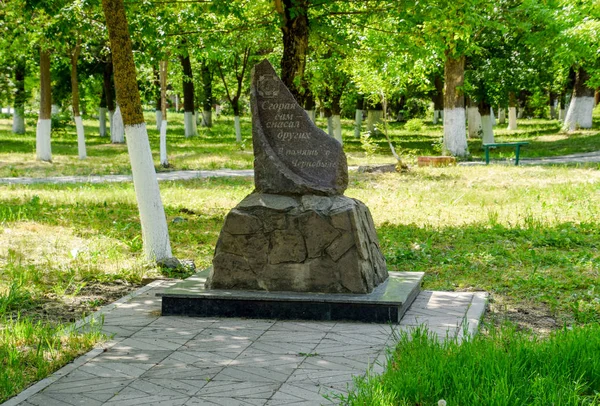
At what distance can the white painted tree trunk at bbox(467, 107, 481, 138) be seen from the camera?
123 feet

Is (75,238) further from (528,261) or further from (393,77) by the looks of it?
(393,77)

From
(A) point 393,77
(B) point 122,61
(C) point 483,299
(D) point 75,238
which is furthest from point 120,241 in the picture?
(A) point 393,77

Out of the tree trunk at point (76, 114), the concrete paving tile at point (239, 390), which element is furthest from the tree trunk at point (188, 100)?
the concrete paving tile at point (239, 390)

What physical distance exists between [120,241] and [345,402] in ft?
23.2

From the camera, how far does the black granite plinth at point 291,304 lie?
747 cm

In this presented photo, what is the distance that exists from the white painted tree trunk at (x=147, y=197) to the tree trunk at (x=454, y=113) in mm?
18374

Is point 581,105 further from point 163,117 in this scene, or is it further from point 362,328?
point 362,328

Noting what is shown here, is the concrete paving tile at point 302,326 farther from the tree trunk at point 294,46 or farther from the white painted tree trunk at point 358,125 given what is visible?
the white painted tree trunk at point 358,125

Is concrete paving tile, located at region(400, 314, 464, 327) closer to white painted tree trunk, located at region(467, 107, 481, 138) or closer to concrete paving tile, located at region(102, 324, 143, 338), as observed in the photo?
concrete paving tile, located at region(102, 324, 143, 338)

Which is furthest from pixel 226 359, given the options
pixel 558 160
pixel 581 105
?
pixel 581 105

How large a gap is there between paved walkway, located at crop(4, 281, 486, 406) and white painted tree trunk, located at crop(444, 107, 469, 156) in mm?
19533

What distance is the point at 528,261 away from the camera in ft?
32.9

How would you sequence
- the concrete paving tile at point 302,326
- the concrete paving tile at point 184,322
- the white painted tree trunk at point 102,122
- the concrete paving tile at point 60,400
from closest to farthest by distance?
the concrete paving tile at point 60,400 → the concrete paving tile at point 302,326 → the concrete paving tile at point 184,322 → the white painted tree trunk at point 102,122

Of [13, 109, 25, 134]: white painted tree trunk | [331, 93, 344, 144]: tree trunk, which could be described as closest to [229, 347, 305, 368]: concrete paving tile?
[331, 93, 344, 144]: tree trunk
